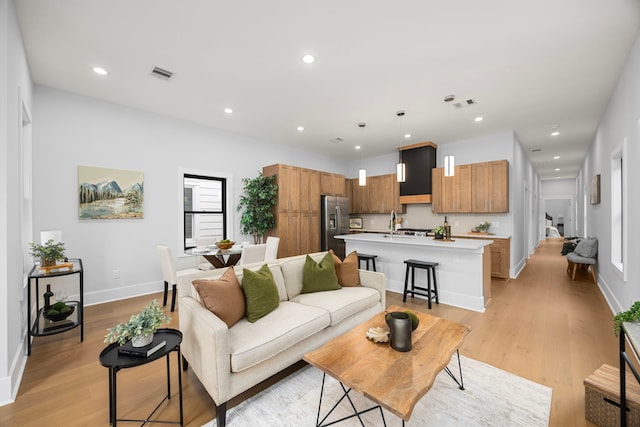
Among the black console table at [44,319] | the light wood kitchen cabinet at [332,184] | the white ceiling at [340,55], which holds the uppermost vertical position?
the white ceiling at [340,55]

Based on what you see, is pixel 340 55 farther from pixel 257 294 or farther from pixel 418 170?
pixel 418 170

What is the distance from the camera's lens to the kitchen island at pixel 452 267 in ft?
12.0

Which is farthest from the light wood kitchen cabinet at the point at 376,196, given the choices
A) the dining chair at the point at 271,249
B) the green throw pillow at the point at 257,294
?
the green throw pillow at the point at 257,294

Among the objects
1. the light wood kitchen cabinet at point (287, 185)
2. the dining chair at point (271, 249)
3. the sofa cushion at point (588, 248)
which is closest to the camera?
the dining chair at point (271, 249)

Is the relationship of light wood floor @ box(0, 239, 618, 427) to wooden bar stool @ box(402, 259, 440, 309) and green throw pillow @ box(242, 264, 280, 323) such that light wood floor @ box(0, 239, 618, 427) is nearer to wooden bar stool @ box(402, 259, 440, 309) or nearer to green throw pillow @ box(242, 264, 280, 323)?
wooden bar stool @ box(402, 259, 440, 309)

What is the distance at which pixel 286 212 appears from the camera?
5.83 m

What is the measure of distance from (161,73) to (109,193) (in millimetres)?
2010

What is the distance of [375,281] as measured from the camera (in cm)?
314

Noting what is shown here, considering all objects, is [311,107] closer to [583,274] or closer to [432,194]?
[432,194]

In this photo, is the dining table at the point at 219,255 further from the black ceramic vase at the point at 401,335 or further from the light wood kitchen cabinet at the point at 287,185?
the black ceramic vase at the point at 401,335

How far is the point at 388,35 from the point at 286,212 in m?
3.92

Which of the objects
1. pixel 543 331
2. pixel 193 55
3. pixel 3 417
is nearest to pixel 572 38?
pixel 543 331

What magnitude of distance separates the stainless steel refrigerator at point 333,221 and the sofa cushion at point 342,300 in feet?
11.9

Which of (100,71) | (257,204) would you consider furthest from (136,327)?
(257,204)
